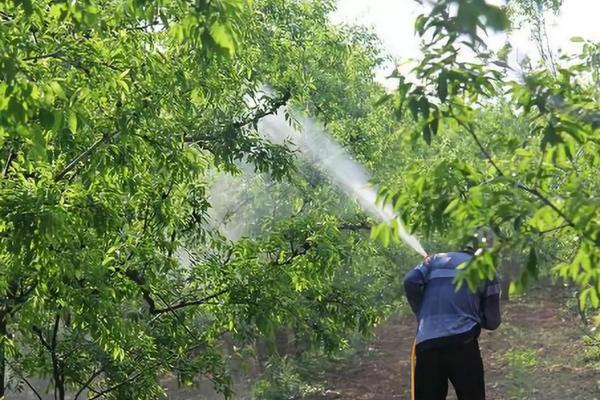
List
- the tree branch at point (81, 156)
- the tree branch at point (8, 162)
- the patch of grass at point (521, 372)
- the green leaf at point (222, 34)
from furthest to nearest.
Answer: the patch of grass at point (521, 372) < the tree branch at point (8, 162) < the tree branch at point (81, 156) < the green leaf at point (222, 34)

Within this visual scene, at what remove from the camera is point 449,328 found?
5.61 meters

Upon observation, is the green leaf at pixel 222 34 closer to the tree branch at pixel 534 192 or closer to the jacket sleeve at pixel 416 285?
the tree branch at pixel 534 192

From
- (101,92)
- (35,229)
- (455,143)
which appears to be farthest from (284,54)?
(455,143)

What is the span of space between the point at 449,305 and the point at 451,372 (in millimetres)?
445

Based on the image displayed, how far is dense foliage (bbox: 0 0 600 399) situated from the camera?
105 inches

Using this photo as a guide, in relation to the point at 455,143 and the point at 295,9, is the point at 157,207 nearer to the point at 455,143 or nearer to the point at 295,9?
the point at 295,9

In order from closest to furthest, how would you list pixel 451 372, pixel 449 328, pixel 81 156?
1. pixel 81 156
2. pixel 449 328
3. pixel 451 372

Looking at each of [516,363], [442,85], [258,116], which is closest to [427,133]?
[442,85]

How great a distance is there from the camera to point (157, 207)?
654 centimetres

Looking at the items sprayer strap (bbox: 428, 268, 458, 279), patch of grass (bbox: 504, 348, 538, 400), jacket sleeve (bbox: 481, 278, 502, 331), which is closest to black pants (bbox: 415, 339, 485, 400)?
jacket sleeve (bbox: 481, 278, 502, 331)

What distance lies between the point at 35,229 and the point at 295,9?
7044 millimetres

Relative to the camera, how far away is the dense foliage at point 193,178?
2676 millimetres

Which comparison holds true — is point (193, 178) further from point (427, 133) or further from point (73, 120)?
point (427, 133)

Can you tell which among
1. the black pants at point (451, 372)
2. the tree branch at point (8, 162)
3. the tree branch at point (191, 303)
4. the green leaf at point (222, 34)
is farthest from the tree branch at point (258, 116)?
the green leaf at point (222, 34)
